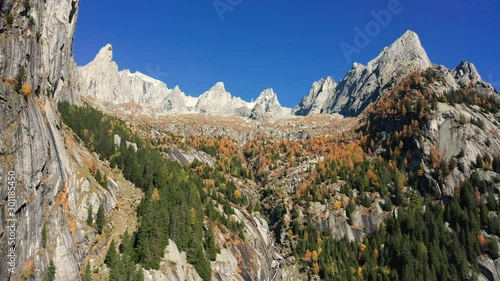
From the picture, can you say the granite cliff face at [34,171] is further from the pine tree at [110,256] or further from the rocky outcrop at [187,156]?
the rocky outcrop at [187,156]

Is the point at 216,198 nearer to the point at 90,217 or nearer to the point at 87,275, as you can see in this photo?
the point at 90,217

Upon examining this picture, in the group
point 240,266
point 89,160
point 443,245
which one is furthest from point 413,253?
point 89,160

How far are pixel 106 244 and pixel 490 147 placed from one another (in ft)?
510

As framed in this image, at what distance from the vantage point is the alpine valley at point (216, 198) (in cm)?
6906

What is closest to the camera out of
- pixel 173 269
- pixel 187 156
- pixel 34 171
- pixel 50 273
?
pixel 50 273

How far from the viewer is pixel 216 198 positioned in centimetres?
13688

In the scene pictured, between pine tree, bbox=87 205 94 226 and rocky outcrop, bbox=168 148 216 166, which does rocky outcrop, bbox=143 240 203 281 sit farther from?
rocky outcrop, bbox=168 148 216 166

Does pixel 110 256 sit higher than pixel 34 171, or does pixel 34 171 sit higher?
pixel 34 171

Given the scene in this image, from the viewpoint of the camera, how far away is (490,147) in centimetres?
15462

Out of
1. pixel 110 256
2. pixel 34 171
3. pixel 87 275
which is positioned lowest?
pixel 87 275

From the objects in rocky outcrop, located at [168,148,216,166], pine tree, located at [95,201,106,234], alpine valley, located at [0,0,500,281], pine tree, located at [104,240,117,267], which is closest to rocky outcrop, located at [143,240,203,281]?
alpine valley, located at [0,0,500,281]

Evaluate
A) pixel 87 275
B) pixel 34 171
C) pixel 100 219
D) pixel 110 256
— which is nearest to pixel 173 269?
pixel 110 256

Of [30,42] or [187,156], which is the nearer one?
[30,42]

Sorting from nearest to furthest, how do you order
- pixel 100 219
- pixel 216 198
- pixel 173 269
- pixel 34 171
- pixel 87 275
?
1. pixel 87 275
2. pixel 34 171
3. pixel 173 269
4. pixel 100 219
5. pixel 216 198
